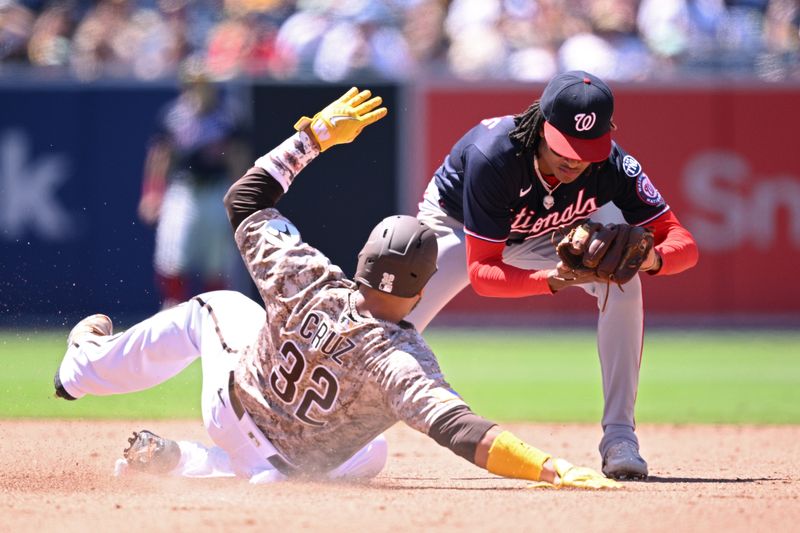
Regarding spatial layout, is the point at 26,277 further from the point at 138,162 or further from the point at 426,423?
the point at 426,423

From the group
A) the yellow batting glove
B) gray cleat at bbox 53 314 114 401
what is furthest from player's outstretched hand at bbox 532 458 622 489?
gray cleat at bbox 53 314 114 401

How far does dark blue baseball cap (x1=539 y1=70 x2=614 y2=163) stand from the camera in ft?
17.1

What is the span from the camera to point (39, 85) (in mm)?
13516

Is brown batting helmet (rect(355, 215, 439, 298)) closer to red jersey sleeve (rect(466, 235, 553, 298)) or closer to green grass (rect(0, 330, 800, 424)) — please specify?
red jersey sleeve (rect(466, 235, 553, 298))

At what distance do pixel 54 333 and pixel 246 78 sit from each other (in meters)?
3.28

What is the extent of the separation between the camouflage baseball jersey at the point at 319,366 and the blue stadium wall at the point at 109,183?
8.04 metres

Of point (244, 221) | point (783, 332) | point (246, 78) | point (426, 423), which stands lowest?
point (783, 332)

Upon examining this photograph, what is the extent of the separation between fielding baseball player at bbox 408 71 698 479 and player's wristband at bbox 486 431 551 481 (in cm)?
86

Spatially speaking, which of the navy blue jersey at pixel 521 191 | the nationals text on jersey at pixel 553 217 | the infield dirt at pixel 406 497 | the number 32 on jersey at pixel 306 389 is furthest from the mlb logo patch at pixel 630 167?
the number 32 on jersey at pixel 306 389

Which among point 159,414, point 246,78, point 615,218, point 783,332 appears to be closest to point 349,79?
point 246,78

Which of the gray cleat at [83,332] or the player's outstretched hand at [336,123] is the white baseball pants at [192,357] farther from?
Result: the player's outstretched hand at [336,123]

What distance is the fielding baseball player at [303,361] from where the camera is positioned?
4.72 m

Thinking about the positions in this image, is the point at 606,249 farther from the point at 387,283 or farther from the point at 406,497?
the point at 406,497

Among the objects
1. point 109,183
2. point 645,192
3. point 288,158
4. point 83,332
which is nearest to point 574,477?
point 645,192
